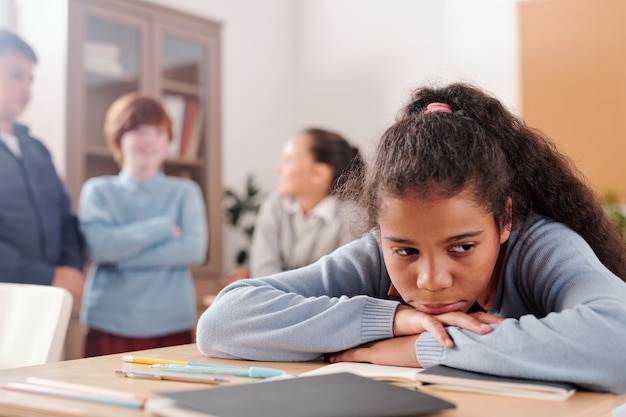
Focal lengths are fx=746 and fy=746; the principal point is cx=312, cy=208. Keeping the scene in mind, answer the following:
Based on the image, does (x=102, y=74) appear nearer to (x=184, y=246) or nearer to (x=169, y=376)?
(x=184, y=246)

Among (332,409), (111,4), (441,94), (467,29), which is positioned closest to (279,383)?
(332,409)

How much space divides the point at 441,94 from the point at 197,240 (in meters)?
1.66

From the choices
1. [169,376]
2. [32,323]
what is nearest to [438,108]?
[169,376]

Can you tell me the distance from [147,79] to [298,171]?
1.52 m

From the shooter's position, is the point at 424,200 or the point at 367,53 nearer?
the point at 424,200

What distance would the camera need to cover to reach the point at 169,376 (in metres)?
0.98

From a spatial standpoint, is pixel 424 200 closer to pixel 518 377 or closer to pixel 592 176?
pixel 518 377

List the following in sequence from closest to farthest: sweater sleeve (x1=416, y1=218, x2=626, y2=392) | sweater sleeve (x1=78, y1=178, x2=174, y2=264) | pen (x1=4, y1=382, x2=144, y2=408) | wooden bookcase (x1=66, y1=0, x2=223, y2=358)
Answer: pen (x1=4, y1=382, x2=144, y2=408) < sweater sleeve (x1=416, y1=218, x2=626, y2=392) < sweater sleeve (x1=78, y1=178, x2=174, y2=264) < wooden bookcase (x1=66, y1=0, x2=223, y2=358)

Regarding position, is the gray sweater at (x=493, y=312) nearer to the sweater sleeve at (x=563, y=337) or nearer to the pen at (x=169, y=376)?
the sweater sleeve at (x=563, y=337)

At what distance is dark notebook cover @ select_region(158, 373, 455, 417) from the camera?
682 millimetres

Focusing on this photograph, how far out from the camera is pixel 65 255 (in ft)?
8.64

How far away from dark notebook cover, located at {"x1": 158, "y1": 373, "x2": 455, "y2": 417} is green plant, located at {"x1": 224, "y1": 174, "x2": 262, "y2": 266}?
3.77 meters

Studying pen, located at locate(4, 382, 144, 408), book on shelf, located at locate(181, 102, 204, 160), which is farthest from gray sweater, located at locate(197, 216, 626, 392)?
book on shelf, located at locate(181, 102, 204, 160)

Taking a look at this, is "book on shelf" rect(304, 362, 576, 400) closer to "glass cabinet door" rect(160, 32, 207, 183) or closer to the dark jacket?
the dark jacket
